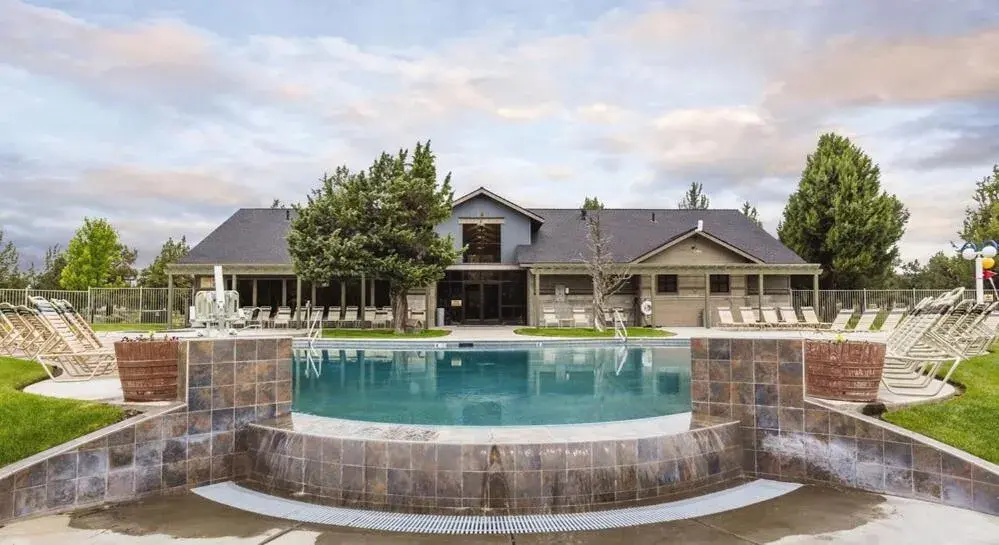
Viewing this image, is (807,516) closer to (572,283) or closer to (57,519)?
(57,519)

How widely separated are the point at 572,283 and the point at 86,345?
18801mm

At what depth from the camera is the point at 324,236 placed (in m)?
20.7

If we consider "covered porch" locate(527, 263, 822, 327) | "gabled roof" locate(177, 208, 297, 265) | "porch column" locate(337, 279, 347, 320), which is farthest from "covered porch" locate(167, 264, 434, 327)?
"covered porch" locate(527, 263, 822, 327)

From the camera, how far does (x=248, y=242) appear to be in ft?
83.9

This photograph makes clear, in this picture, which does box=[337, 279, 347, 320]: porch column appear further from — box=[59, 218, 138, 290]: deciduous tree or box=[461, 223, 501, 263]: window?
box=[59, 218, 138, 290]: deciduous tree

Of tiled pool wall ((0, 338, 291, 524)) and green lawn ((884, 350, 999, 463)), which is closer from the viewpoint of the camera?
tiled pool wall ((0, 338, 291, 524))

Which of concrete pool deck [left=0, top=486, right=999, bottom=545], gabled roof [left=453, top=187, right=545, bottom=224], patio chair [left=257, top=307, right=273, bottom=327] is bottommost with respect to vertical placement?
concrete pool deck [left=0, top=486, right=999, bottom=545]

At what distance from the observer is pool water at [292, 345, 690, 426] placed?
730 cm

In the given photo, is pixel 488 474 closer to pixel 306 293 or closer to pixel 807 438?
pixel 807 438

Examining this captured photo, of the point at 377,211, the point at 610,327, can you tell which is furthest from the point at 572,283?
the point at 377,211

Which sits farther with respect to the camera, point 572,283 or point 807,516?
point 572,283

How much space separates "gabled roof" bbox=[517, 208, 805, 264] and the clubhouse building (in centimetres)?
10

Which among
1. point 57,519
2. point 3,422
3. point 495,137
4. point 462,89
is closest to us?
point 57,519

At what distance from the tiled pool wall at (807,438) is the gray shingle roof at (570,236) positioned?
61.4 ft
